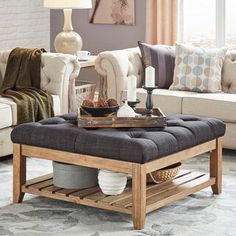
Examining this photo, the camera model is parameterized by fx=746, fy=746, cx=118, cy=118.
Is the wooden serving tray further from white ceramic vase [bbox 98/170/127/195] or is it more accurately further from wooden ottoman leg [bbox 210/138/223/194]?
wooden ottoman leg [bbox 210/138/223/194]

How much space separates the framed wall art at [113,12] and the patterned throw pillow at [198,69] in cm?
167

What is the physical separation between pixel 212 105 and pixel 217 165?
1177 millimetres

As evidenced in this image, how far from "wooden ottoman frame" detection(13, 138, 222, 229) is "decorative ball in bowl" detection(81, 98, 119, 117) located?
0.36 meters

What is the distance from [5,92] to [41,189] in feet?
5.56

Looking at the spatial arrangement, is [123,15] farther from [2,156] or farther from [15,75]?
[2,156]

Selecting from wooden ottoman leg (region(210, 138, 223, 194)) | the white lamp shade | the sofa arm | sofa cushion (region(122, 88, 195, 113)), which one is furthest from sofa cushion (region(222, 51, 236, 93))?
wooden ottoman leg (region(210, 138, 223, 194))

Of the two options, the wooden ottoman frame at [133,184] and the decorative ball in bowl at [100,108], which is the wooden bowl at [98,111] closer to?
the decorative ball in bowl at [100,108]

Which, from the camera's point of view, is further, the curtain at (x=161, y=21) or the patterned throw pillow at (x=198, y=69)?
the curtain at (x=161, y=21)

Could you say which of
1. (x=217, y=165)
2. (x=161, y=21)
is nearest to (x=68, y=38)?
(x=161, y=21)

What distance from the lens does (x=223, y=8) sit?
746 cm

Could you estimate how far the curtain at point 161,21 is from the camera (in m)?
7.55

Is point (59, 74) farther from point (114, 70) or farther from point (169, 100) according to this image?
point (169, 100)

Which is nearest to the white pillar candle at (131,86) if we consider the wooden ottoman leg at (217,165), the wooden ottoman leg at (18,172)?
the wooden ottoman leg at (217,165)

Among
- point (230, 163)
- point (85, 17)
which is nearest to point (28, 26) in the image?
point (85, 17)
